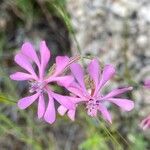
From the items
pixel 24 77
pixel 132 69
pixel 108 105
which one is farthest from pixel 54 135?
pixel 24 77

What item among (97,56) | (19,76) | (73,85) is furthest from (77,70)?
(97,56)

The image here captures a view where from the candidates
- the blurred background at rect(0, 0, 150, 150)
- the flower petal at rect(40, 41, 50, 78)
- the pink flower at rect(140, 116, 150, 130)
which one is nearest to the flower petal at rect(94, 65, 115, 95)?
the flower petal at rect(40, 41, 50, 78)

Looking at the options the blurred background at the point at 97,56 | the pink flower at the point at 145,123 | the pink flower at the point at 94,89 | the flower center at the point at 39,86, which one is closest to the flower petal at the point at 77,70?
the pink flower at the point at 94,89

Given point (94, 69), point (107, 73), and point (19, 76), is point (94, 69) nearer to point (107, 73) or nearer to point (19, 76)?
point (107, 73)

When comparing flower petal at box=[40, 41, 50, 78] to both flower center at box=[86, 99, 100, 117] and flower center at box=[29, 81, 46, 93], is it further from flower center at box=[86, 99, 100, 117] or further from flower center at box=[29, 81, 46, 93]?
flower center at box=[86, 99, 100, 117]

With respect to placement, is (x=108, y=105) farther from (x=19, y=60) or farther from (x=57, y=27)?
(x=19, y=60)

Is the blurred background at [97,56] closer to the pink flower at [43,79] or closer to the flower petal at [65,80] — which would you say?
the pink flower at [43,79]
